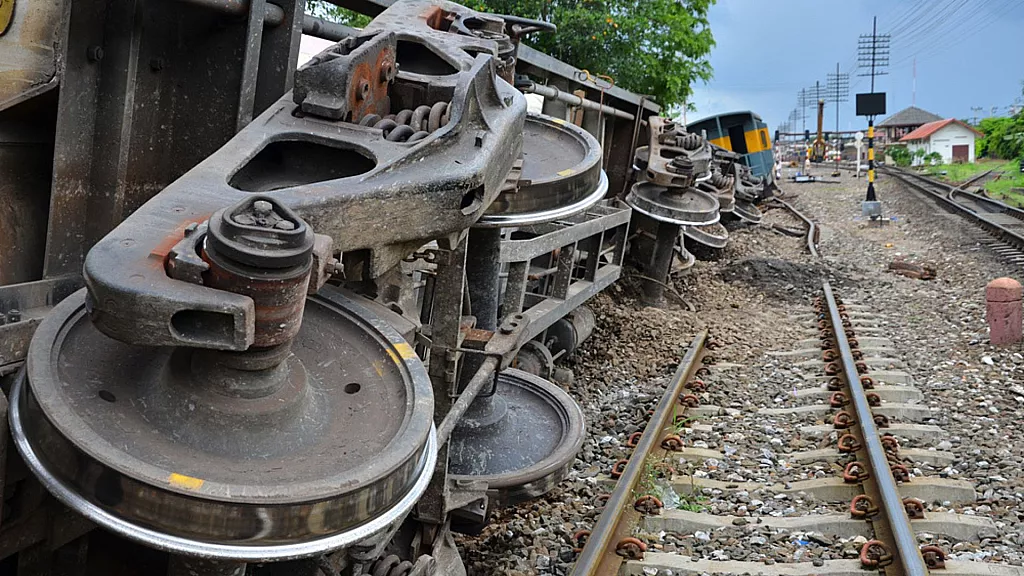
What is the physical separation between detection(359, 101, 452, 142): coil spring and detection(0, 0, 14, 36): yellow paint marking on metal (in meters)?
0.97

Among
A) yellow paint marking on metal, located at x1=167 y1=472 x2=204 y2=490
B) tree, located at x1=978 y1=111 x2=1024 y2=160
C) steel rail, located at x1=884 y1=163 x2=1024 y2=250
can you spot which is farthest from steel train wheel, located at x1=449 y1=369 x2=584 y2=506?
tree, located at x1=978 y1=111 x2=1024 y2=160

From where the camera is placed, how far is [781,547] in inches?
159

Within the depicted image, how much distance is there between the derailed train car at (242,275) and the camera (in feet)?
5.61

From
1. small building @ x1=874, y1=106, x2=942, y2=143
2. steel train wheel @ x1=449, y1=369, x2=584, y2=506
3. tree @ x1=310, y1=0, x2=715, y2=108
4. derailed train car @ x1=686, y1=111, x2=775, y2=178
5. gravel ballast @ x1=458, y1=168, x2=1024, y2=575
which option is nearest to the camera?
gravel ballast @ x1=458, y1=168, x2=1024, y2=575

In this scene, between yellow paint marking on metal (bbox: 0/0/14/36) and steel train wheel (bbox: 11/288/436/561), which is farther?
yellow paint marking on metal (bbox: 0/0/14/36)

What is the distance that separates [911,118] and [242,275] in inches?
4003

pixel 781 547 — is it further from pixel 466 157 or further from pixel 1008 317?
pixel 1008 317

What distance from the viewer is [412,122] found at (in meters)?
2.66

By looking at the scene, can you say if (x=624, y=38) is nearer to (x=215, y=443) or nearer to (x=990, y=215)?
(x=990, y=215)

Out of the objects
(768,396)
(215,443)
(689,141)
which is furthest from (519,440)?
(689,141)

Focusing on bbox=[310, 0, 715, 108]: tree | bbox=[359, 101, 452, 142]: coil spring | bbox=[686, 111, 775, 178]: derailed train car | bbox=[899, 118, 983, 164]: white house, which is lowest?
bbox=[359, 101, 452, 142]: coil spring

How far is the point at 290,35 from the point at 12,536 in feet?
5.99

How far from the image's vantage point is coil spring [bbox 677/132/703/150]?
31.9 ft

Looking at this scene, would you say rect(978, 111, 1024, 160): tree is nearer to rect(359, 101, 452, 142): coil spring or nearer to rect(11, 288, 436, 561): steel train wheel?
rect(359, 101, 452, 142): coil spring
